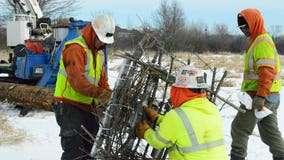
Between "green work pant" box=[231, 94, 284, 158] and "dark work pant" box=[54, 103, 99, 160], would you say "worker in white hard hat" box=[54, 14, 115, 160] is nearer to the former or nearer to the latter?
"dark work pant" box=[54, 103, 99, 160]

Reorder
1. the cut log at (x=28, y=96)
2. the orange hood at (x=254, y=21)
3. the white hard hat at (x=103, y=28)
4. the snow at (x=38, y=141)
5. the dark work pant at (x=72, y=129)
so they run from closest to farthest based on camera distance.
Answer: the white hard hat at (x=103, y=28), the dark work pant at (x=72, y=129), the orange hood at (x=254, y=21), the snow at (x=38, y=141), the cut log at (x=28, y=96)

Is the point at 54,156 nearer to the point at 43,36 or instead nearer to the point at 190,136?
the point at 190,136

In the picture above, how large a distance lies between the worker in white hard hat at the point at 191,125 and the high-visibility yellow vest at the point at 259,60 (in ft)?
6.00

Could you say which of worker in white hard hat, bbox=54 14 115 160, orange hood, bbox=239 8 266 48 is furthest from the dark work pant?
orange hood, bbox=239 8 266 48

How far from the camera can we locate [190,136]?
11.3ft

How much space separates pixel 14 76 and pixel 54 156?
577 cm

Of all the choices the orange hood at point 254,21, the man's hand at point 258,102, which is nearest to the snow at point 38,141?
the man's hand at point 258,102

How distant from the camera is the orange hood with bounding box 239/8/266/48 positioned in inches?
208

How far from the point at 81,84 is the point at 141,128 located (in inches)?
28.5

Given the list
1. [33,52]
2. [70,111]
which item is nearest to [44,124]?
[33,52]

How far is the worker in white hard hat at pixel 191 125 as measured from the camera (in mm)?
3441

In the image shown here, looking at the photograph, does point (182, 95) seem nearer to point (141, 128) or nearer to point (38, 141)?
point (141, 128)

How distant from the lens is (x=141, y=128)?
12.6 ft

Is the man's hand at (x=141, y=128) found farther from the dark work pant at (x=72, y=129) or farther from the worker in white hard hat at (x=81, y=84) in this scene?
the dark work pant at (x=72, y=129)
